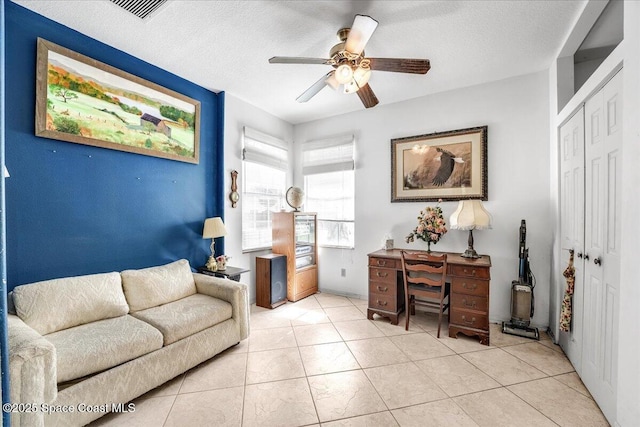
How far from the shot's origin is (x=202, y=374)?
2.11 meters

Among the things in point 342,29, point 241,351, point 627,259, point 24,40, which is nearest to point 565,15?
point 342,29

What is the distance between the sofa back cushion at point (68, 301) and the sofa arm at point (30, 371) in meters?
0.38

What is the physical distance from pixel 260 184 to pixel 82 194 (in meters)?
2.04

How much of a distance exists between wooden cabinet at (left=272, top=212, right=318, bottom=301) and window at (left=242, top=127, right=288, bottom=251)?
8.4 inches

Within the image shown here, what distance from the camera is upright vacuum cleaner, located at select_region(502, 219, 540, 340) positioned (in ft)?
8.82

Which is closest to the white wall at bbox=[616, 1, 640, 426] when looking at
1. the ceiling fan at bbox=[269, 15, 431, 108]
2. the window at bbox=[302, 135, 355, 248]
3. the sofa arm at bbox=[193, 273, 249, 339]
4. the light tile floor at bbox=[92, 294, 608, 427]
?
the light tile floor at bbox=[92, 294, 608, 427]

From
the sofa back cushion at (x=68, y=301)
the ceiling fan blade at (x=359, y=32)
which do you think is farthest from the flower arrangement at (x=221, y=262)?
the ceiling fan blade at (x=359, y=32)

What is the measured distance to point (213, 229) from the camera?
9.93 feet

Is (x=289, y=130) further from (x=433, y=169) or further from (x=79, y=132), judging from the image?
(x=79, y=132)

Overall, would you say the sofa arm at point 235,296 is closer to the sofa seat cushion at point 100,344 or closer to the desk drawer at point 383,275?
the sofa seat cushion at point 100,344

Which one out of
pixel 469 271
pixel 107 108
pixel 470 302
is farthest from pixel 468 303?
pixel 107 108

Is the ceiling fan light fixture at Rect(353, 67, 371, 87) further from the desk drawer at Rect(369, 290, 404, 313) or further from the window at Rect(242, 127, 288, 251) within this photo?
the desk drawer at Rect(369, 290, 404, 313)

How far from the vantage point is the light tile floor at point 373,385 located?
165 centimetres

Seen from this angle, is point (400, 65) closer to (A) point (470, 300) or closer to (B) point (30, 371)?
(A) point (470, 300)
